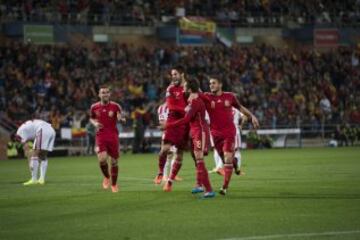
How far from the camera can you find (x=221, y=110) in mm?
16750

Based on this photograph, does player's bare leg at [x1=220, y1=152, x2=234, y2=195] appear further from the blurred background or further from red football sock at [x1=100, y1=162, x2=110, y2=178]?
the blurred background

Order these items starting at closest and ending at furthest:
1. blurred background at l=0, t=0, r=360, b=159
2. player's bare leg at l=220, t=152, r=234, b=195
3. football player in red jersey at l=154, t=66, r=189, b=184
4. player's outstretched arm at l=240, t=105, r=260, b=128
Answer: player's bare leg at l=220, t=152, r=234, b=195, player's outstretched arm at l=240, t=105, r=260, b=128, football player in red jersey at l=154, t=66, r=189, b=184, blurred background at l=0, t=0, r=360, b=159

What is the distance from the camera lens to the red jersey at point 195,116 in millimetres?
16219

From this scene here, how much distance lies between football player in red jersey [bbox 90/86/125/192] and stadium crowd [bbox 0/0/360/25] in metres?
26.8

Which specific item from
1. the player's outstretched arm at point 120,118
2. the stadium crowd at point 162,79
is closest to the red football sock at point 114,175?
the player's outstretched arm at point 120,118

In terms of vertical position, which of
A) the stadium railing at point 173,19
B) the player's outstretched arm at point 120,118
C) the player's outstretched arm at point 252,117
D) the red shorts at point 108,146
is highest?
the stadium railing at point 173,19

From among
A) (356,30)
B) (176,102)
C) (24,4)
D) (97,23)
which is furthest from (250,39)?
(176,102)

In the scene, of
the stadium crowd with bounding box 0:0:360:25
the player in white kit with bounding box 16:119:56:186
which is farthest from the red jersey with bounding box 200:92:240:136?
the stadium crowd with bounding box 0:0:360:25

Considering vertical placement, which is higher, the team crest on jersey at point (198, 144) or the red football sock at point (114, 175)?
the team crest on jersey at point (198, 144)

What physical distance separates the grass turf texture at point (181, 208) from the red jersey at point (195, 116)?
4.33 ft

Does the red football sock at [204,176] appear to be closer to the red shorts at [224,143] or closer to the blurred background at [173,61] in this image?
the red shorts at [224,143]

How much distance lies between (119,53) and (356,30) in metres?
18.1

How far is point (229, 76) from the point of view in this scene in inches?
1804

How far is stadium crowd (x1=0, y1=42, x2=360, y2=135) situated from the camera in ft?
127
